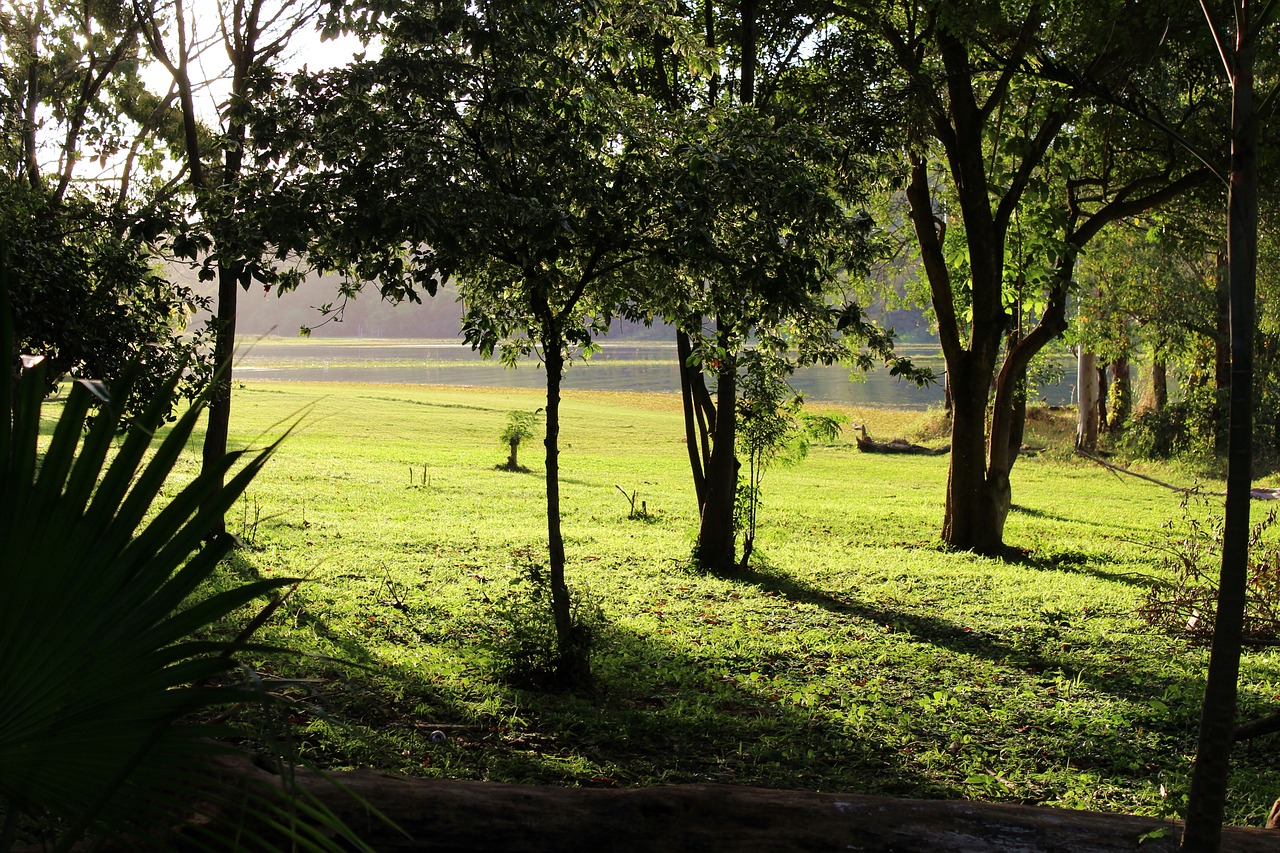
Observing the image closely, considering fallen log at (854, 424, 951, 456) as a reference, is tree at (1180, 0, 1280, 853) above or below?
above

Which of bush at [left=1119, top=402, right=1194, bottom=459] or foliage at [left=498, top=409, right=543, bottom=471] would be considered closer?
foliage at [left=498, top=409, right=543, bottom=471]

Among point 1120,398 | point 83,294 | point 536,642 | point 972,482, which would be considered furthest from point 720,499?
point 1120,398

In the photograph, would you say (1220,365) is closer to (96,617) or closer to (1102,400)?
(1102,400)

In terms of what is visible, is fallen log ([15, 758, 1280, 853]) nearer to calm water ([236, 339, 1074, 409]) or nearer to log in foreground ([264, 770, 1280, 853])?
log in foreground ([264, 770, 1280, 853])

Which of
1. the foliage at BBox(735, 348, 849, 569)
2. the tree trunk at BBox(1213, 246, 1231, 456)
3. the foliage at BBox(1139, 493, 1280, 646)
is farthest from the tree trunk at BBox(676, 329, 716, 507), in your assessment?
the tree trunk at BBox(1213, 246, 1231, 456)

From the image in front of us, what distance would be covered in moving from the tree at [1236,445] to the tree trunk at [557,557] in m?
4.16

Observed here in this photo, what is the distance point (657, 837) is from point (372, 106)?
4197mm

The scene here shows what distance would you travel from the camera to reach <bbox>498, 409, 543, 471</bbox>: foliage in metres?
17.5

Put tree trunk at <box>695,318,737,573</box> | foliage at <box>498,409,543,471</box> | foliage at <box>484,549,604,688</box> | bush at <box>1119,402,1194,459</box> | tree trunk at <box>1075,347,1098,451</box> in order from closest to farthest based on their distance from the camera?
1. foliage at <box>484,549,604,688</box>
2. tree trunk at <box>695,318,737,573</box>
3. foliage at <box>498,409,543,471</box>
4. bush at <box>1119,402,1194,459</box>
5. tree trunk at <box>1075,347,1098,451</box>

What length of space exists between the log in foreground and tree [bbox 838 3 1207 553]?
8.32 m

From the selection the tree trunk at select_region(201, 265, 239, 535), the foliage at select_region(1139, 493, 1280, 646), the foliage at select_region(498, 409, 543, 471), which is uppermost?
the tree trunk at select_region(201, 265, 239, 535)

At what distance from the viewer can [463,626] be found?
8.34 meters

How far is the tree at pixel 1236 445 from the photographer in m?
2.91

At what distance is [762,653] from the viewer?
7980 mm
